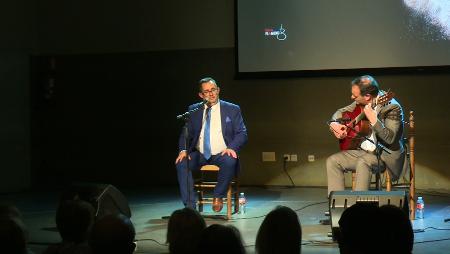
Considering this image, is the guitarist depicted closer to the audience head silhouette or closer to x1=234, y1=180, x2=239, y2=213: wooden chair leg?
x1=234, y1=180, x2=239, y2=213: wooden chair leg

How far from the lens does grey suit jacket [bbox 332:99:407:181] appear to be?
17.6 feet

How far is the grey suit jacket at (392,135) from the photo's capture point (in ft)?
17.6

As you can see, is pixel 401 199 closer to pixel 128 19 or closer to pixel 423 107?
pixel 423 107

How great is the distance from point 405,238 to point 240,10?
244 inches

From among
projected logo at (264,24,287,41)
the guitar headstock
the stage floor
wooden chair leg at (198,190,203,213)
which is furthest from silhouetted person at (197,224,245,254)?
projected logo at (264,24,287,41)

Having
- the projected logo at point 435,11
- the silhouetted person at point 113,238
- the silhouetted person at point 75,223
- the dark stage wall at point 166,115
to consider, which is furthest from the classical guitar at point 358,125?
the silhouetted person at point 113,238

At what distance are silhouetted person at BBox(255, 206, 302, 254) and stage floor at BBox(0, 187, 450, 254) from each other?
6.72 ft

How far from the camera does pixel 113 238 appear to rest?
8.09 ft

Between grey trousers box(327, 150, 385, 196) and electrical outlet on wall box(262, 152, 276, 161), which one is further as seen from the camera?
electrical outlet on wall box(262, 152, 276, 161)

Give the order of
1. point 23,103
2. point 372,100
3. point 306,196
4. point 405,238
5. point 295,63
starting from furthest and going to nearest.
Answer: point 23,103 < point 295,63 < point 306,196 < point 372,100 < point 405,238

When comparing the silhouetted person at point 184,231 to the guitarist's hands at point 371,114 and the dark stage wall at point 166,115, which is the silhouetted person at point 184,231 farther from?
the dark stage wall at point 166,115

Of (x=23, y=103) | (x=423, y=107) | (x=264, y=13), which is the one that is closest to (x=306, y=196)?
(x=423, y=107)

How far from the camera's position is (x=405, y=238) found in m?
1.98

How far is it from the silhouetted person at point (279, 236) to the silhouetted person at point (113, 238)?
466 millimetres
